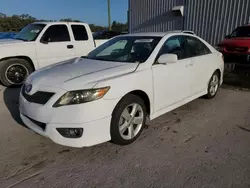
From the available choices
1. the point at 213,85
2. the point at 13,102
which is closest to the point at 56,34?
the point at 13,102

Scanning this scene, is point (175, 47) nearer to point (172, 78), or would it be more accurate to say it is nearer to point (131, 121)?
point (172, 78)

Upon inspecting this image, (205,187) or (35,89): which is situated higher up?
(35,89)

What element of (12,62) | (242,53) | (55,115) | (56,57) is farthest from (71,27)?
(242,53)

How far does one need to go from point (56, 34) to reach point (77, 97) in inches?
184

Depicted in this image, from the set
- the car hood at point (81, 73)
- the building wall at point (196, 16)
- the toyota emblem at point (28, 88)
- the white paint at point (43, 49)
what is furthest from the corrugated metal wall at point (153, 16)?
the toyota emblem at point (28, 88)

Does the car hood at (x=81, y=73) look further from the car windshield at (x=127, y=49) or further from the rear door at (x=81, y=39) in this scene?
the rear door at (x=81, y=39)

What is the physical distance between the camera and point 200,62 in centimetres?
443

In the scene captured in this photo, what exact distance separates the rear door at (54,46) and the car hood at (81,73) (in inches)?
130

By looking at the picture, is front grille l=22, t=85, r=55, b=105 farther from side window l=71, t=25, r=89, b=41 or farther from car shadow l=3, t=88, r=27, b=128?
side window l=71, t=25, r=89, b=41

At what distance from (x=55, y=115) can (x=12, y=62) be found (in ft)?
13.7

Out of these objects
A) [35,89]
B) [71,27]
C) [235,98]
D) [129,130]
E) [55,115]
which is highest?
[71,27]

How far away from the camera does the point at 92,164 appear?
107 inches

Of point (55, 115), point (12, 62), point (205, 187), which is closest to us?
point (205, 187)

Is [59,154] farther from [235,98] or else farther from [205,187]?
[235,98]
